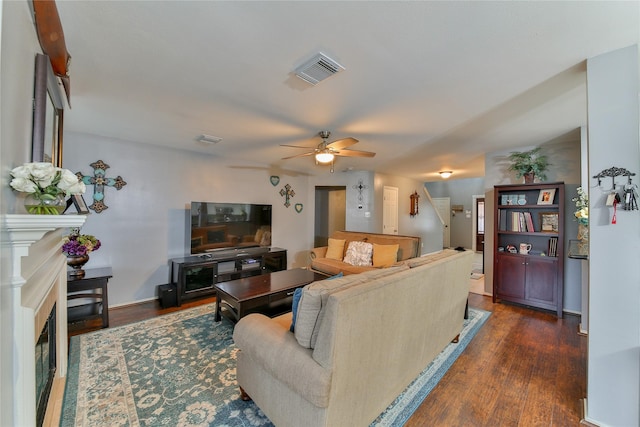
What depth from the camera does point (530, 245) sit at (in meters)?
3.87

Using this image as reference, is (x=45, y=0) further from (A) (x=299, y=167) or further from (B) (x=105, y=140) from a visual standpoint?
(A) (x=299, y=167)

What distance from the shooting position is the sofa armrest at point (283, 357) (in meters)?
1.26

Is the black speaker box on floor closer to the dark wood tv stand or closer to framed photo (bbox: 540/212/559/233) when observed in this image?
the dark wood tv stand

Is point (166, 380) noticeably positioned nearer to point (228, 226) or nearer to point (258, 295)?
point (258, 295)

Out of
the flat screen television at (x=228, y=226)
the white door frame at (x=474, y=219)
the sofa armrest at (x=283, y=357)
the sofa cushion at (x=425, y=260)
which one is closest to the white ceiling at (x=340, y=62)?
the flat screen television at (x=228, y=226)

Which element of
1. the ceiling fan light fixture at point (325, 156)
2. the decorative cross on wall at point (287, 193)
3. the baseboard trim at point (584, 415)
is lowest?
the baseboard trim at point (584, 415)

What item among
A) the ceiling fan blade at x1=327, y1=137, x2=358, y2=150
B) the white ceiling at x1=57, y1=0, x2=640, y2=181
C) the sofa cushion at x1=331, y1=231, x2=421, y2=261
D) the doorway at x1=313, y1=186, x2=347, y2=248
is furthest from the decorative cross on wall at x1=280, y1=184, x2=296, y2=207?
the ceiling fan blade at x1=327, y1=137, x2=358, y2=150

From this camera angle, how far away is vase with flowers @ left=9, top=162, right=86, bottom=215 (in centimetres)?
103

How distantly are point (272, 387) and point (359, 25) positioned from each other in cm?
217

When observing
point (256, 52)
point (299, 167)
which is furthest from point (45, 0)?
point (299, 167)

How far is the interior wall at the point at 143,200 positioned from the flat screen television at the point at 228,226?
300 mm

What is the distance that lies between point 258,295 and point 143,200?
2495 millimetres

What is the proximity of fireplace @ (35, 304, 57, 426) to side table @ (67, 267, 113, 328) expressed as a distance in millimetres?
1057

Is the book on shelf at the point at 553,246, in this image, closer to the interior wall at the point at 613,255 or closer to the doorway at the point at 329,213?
the interior wall at the point at 613,255
